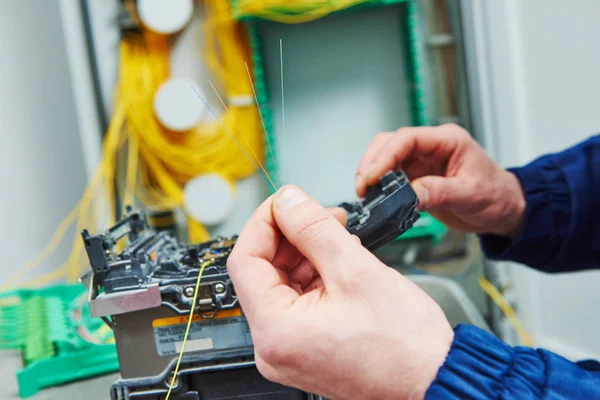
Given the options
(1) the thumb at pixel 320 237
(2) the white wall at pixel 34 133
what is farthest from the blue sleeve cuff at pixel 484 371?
(2) the white wall at pixel 34 133

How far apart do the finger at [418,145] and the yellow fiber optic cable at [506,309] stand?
0.56 meters

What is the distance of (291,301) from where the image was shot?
471 millimetres

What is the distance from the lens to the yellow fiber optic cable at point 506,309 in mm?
1341

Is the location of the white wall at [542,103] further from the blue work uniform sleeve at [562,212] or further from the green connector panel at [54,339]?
the green connector panel at [54,339]

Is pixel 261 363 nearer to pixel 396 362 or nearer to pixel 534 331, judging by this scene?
pixel 396 362

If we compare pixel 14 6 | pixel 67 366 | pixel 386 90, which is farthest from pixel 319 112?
pixel 67 366

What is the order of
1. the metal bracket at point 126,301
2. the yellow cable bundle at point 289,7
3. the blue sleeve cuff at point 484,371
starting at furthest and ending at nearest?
the yellow cable bundle at point 289,7
the metal bracket at point 126,301
the blue sleeve cuff at point 484,371

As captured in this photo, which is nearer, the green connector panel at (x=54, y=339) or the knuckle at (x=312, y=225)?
the knuckle at (x=312, y=225)

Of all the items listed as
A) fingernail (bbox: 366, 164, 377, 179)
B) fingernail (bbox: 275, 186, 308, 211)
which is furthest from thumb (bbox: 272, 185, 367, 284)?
fingernail (bbox: 366, 164, 377, 179)

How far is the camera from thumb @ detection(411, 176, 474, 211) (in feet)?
2.80

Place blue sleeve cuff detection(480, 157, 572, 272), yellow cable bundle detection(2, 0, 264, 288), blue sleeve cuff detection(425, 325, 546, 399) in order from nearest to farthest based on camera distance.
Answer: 1. blue sleeve cuff detection(425, 325, 546, 399)
2. blue sleeve cuff detection(480, 157, 572, 272)
3. yellow cable bundle detection(2, 0, 264, 288)

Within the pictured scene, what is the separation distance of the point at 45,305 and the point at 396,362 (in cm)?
76

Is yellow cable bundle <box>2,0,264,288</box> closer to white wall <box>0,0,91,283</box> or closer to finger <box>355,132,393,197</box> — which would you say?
white wall <box>0,0,91,283</box>

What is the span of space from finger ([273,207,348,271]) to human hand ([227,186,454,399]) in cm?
7
